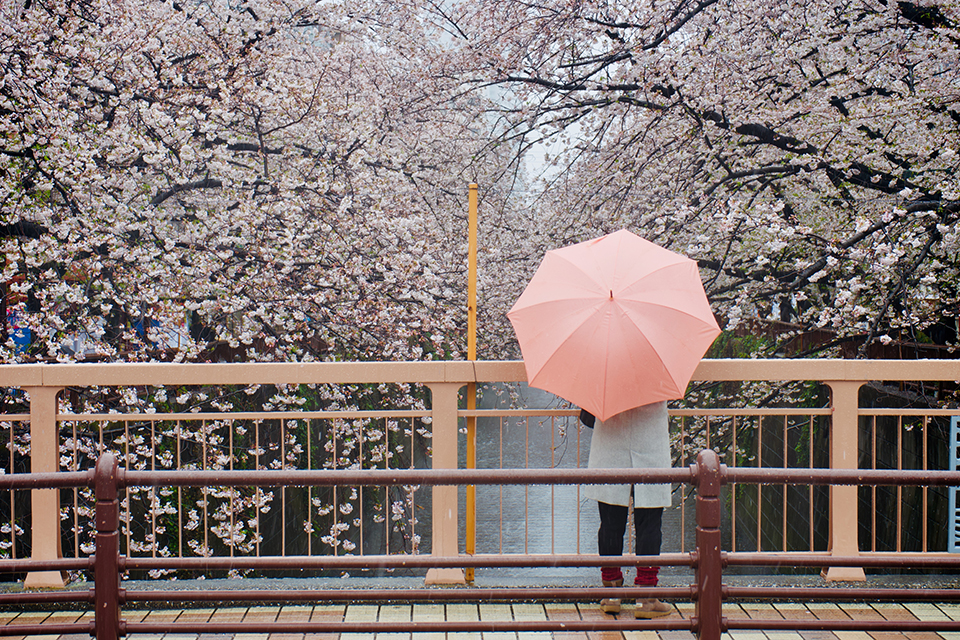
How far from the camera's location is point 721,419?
9.91 m

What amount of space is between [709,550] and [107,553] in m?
2.46

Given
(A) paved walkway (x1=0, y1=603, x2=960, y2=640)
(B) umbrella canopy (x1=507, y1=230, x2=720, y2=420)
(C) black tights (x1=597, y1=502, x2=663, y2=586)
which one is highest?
(B) umbrella canopy (x1=507, y1=230, x2=720, y2=420)

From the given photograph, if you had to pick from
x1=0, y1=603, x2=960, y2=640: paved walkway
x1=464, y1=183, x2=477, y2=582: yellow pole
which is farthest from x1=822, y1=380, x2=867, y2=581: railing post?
x1=464, y1=183, x2=477, y2=582: yellow pole

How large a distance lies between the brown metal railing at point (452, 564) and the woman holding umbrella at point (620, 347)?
616 millimetres

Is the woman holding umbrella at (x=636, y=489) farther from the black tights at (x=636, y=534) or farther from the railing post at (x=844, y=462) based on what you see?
the railing post at (x=844, y=462)

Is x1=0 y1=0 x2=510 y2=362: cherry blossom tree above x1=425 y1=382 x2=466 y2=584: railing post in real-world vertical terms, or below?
above

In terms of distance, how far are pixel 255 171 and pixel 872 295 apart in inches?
302

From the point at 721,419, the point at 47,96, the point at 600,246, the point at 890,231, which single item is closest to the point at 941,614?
the point at 600,246

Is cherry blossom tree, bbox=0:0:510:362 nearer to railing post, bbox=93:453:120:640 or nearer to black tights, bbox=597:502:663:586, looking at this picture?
railing post, bbox=93:453:120:640

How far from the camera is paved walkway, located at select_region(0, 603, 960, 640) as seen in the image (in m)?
3.92

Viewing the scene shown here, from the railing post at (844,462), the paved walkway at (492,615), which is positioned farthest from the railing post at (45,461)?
the railing post at (844,462)

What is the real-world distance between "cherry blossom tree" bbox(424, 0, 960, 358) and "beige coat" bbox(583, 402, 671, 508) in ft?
14.8

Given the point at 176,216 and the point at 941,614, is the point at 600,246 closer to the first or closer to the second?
the point at 941,614

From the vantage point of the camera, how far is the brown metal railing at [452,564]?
2.99m
